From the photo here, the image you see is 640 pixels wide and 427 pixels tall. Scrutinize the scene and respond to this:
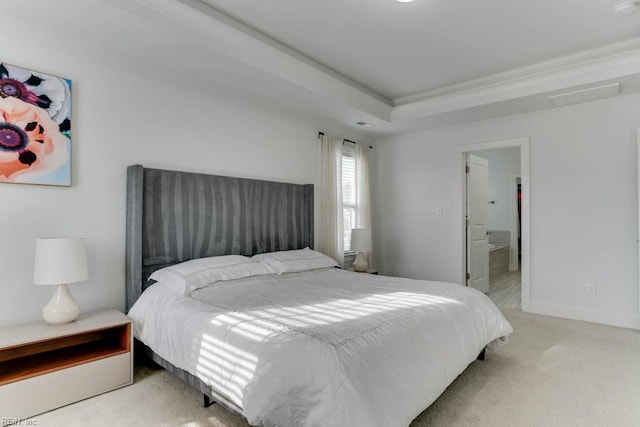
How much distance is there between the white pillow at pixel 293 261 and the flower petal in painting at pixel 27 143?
5.94ft

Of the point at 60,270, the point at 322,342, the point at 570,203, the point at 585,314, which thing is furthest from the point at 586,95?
the point at 60,270

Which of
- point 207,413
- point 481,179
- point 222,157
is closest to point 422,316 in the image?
point 207,413

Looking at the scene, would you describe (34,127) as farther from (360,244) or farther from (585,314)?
(585,314)

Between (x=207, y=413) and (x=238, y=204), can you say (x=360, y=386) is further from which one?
(x=238, y=204)

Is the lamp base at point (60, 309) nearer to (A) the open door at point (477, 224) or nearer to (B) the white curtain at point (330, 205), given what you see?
(B) the white curtain at point (330, 205)

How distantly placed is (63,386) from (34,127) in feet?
5.72

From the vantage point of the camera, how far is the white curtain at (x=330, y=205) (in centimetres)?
462

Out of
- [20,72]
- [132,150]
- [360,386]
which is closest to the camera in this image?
[360,386]

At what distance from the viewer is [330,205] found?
4.71 meters

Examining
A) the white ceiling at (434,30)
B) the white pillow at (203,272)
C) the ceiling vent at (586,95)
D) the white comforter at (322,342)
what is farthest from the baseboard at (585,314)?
the white pillow at (203,272)

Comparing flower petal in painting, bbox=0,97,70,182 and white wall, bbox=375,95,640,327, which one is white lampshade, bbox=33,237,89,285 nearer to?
flower petal in painting, bbox=0,97,70,182

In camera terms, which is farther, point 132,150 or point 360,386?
point 132,150

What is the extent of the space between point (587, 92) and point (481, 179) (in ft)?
6.50

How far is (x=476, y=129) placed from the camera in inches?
184
